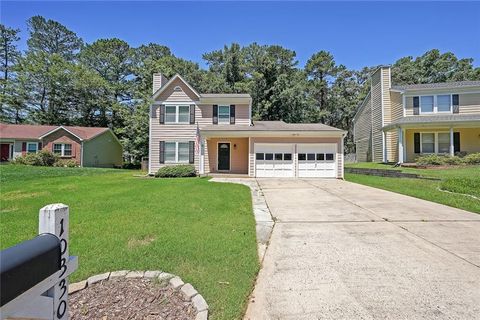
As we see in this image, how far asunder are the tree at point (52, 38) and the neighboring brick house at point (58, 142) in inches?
737

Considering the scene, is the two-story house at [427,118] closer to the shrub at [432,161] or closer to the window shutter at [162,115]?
the shrub at [432,161]

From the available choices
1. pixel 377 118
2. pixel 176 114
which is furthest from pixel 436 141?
pixel 176 114

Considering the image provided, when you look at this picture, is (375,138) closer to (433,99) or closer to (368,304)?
(433,99)

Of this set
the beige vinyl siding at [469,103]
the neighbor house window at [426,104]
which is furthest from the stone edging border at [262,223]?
the beige vinyl siding at [469,103]

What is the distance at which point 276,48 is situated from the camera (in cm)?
3406

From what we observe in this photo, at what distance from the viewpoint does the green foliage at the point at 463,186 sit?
30.2 feet

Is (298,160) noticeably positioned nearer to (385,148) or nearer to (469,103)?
(385,148)

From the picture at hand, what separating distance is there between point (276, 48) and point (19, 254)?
121 feet

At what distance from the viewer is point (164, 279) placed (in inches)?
126

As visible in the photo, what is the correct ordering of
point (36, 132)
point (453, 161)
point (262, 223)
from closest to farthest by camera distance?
1. point (262, 223)
2. point (453, 161)
3. point (36, 132)

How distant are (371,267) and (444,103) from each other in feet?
72.8

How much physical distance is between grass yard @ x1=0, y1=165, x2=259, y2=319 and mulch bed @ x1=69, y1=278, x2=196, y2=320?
297 mm

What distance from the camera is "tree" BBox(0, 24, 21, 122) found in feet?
111

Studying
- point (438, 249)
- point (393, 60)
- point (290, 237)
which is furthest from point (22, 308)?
point (393, 60)
